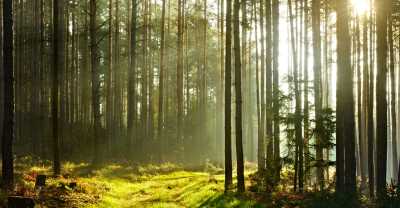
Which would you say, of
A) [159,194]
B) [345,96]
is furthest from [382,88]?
[159,194]

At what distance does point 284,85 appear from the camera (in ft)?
54.9

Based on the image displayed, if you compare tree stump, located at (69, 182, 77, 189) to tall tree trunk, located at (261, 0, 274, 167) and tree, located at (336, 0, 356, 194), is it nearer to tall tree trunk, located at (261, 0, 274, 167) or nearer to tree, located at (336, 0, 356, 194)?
tall tree trunk, located at (261, 0, 274, 167)

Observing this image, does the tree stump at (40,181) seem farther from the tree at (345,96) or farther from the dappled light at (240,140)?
the tree at (345,96)

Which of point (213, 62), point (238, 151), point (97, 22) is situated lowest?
point (238, 151)

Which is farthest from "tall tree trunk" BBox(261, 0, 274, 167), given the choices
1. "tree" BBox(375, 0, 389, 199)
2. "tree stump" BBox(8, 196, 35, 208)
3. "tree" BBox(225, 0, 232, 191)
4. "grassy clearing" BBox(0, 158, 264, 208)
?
"tree stump" BBox(8, 196, 35, 208)

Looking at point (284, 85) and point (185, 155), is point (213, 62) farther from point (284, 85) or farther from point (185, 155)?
point (284, 85)

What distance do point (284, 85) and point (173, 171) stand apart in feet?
38.8

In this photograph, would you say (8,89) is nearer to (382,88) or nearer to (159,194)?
(159,194)

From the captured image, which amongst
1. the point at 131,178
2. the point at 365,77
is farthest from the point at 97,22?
the point at 365,77

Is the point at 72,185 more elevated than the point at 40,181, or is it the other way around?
the point at 40,181

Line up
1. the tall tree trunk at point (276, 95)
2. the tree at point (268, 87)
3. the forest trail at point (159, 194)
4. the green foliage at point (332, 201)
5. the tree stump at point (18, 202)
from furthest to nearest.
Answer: the tree at point (268, 87), the tall tree trunk at point (276, 95), the forest trail at point (159, 194), the green foliage at point (332, 201), the tree stump at point (18, 202)

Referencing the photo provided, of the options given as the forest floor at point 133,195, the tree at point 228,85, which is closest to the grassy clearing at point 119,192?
the forest floor at point 133,195

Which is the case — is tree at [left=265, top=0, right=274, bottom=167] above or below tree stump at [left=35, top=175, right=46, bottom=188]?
above

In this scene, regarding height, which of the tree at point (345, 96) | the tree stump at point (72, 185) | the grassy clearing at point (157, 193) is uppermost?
the tree at point (345, 96)
